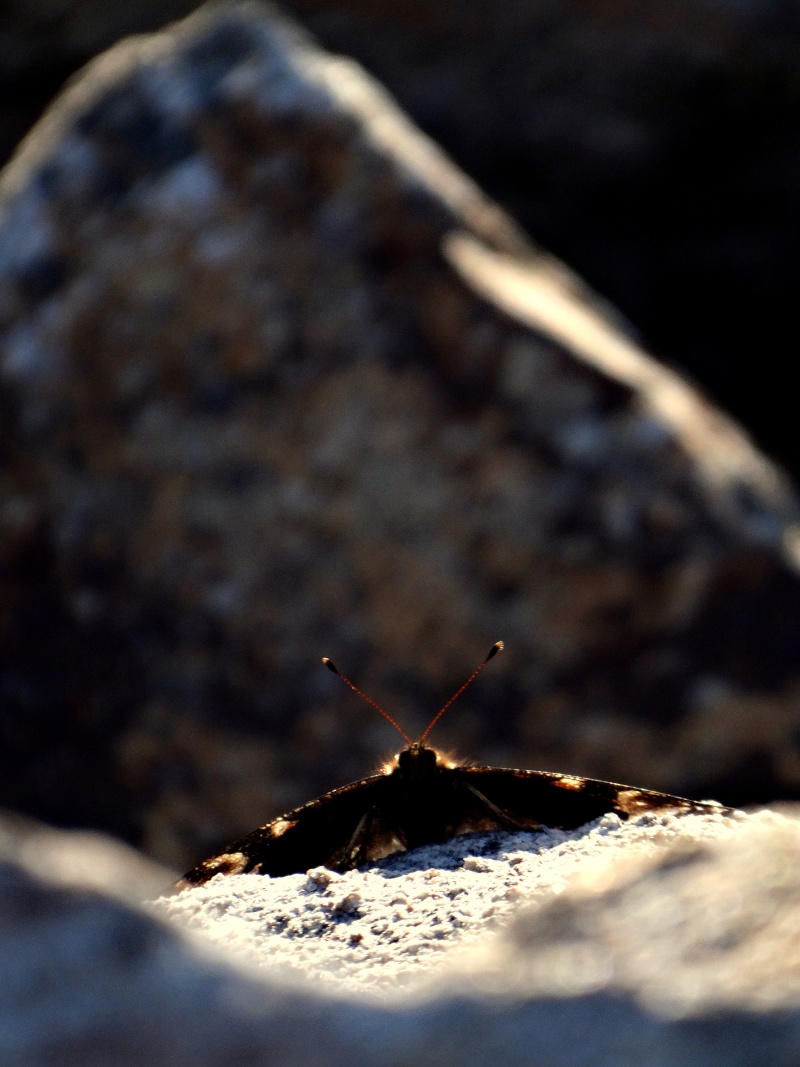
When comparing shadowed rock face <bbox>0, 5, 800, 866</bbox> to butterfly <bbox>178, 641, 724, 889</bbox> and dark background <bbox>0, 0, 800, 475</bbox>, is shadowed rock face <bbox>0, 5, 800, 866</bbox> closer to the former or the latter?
butterfly <bbox>178, 641, 724, 889</bbox>

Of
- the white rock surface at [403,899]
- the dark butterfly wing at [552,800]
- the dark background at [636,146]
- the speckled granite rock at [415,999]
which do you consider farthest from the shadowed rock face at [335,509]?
the speckled granite rock at [415,999]

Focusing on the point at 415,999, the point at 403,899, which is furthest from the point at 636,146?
the point at 415,999

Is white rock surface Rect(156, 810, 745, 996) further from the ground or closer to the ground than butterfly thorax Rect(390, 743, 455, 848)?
closer to the ground

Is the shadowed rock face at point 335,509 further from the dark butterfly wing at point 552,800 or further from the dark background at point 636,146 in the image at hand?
the dark background at point 636,146

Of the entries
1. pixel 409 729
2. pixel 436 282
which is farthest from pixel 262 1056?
pixel 436 282

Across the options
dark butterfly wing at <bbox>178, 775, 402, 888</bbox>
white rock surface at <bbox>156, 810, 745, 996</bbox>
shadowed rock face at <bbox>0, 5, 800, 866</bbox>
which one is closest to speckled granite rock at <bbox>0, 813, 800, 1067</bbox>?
white rock surface at <bbox>156, 810, 745, 996</bbox>

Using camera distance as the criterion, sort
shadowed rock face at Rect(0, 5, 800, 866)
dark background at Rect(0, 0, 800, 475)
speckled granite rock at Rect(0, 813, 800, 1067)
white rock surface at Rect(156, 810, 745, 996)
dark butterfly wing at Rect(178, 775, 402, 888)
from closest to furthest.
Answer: speckled granite rock at Rect(0, 813, 800, 1067) → white rock surface at Rect(156, 810, 745, 996) → dark butterfly wing at Rect(178, 775, 402, 888) → shadowed rock face at Rect(0, 5, 800, 866) → dark background at Rect(0, 0, 800, 475)
